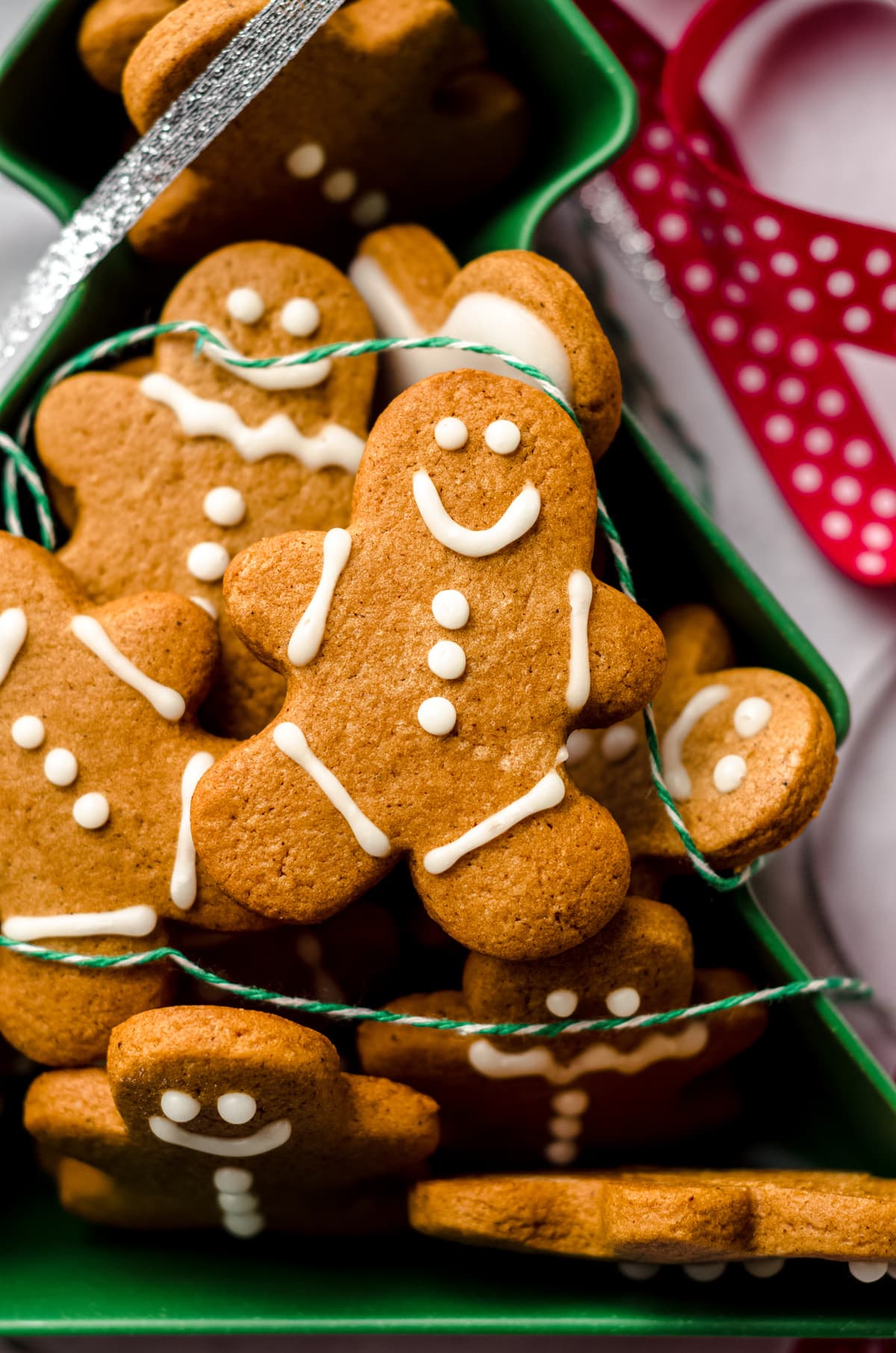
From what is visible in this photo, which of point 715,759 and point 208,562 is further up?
point 208,562

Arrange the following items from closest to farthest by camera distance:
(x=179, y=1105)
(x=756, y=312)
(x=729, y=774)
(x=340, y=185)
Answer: (x=179, y=1105) < (x=729, y=774) < (x=340, y=185) < (x=756, y=312)

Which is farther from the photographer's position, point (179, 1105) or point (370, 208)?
point (370, 208)

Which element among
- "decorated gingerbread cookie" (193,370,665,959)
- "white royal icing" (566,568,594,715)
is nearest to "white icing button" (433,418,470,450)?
"decorated gingerbread cookie" (193,370,665,959)

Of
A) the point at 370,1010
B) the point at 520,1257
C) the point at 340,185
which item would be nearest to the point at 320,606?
the point at 370,1010

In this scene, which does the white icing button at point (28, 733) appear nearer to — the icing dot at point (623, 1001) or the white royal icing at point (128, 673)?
the white royal icing at point (128, 673)

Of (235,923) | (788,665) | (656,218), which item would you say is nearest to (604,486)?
(788,665)

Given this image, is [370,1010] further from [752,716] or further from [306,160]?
[306,160]

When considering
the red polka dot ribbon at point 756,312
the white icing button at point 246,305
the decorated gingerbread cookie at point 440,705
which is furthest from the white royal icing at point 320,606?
the red polka dot ribbon at point 756,312
